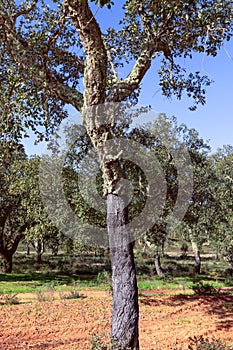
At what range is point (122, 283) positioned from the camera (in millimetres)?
5723

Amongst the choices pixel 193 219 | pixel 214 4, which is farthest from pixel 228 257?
pixel 214 4

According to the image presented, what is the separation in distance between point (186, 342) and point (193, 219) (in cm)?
1728

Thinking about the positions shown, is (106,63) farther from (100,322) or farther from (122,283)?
(100,322)

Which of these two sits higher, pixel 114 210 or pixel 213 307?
pixel 114 210

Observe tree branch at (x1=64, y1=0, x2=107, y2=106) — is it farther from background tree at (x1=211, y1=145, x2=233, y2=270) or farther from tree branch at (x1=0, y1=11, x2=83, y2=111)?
background tree at (x1=211, y1=145, x2=233, y2=270)

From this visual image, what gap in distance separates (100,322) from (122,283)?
3.98 meters

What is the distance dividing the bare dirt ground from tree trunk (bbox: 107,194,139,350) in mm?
465

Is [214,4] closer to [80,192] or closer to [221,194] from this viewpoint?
[80,192]

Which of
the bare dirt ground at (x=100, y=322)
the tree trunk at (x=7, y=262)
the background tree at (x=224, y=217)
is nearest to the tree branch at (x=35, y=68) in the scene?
the bare dirt ground at (x=100, y=322)

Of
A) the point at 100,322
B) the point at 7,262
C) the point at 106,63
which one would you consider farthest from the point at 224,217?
the point at 106,63

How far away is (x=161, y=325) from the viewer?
28.8 ft

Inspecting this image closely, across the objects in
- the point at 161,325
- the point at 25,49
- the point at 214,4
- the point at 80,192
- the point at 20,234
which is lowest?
the point at 161,325

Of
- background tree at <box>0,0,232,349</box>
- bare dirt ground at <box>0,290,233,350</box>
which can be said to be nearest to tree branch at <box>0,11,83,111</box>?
background tree at <box>0,0,232,349</box>

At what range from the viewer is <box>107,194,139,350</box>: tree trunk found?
5527 millimetres
